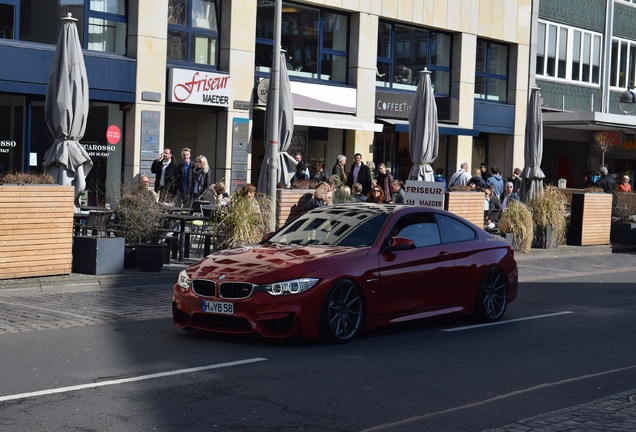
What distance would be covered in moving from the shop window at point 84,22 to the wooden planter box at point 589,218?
1179 cm

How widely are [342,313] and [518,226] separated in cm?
1370

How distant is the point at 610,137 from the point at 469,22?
386 inches

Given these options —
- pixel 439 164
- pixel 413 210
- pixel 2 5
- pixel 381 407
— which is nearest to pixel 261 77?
pixel 2 5

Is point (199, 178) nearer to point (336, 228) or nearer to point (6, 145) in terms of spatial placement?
point (6, 145)

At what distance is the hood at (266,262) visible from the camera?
10.8 meters

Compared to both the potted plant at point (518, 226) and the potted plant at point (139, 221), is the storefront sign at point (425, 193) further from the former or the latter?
the potted plant at point (139, 221)

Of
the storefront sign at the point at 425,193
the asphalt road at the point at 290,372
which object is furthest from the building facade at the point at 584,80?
the asphalt road at the point at 290,372

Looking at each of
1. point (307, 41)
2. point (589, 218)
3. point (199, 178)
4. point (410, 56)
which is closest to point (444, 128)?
point (410, 56)

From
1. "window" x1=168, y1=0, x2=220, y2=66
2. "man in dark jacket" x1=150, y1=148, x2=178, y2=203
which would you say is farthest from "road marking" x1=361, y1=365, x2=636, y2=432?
"window" x1=168, y1=0, x2=220, y2=66

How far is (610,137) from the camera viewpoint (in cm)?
4259

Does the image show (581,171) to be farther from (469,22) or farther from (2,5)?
(2,5)

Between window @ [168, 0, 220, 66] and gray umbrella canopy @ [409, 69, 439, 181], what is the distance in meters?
5.75

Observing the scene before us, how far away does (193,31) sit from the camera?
89.0ft

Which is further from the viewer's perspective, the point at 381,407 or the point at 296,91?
the point at 296,91
